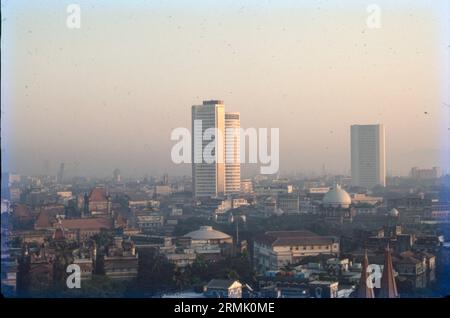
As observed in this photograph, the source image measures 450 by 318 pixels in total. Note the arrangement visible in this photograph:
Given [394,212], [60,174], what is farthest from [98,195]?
[394,212]

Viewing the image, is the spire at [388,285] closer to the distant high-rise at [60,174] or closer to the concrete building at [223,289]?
the concrete building at [223,289]

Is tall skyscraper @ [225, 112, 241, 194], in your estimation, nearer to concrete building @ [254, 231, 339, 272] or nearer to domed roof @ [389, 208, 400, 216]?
concrete building @ [254, 231, 339, 272]

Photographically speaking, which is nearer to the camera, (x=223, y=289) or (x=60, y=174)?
(x=223, y=289)

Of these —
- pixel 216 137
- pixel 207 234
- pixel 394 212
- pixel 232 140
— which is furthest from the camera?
pixel 394 212

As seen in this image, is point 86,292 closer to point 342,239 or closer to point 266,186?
point 266,186

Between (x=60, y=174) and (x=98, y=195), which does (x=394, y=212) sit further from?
(x=60, y=174)

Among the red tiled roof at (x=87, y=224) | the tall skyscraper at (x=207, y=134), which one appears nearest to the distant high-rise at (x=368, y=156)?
the tall skyscraper at (x=207, y=134)
